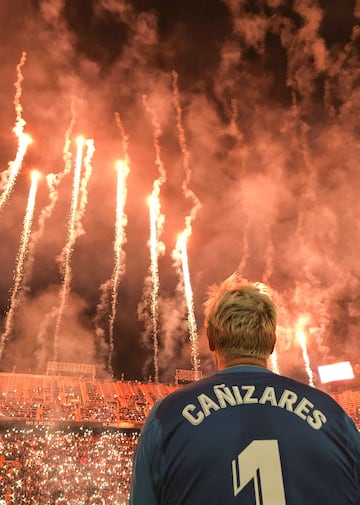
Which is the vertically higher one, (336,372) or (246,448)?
(336,372)

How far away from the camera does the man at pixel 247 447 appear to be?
4.89 ft

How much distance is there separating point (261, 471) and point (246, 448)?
95 millimetres

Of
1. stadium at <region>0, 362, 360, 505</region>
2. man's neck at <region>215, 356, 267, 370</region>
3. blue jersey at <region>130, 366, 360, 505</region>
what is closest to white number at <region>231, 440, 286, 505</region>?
blue jersey at <region>130, 366, 360, 505</region>

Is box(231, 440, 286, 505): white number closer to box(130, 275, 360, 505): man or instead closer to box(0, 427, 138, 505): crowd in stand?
box(130, 275, 360, 505): man

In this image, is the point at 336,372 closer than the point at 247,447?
No

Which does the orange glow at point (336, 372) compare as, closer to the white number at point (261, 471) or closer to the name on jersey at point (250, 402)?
the name on jersey at point (250, 402)

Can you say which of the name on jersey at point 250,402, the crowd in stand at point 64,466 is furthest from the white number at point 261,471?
the crowd in stand at point 64,466

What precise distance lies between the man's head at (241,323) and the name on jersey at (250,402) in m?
0.25

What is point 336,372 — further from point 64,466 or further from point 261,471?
point 261,471

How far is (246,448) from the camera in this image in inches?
59.4

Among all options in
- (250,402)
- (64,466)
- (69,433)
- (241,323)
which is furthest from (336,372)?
(250,402)

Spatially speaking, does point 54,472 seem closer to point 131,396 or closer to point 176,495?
point 131,396

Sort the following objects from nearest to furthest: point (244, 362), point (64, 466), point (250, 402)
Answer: point (250, 402) < point (244, 362) < point (64, 466)

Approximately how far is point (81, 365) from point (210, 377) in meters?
61.6
